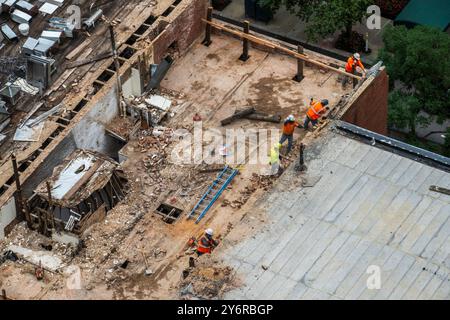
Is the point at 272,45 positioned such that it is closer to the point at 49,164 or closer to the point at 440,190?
the point at 49,164

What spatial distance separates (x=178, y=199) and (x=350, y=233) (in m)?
8.30

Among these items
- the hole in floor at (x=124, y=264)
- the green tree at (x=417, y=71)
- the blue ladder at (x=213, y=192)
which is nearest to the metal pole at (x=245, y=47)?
the blue ladder at (x=213, y=192)

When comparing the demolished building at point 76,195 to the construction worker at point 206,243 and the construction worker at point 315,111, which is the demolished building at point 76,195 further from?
the construction worker at point 315,111

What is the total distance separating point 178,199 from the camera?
6156cm

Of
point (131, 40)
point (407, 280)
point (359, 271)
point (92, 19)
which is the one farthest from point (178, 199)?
point (92, 19)

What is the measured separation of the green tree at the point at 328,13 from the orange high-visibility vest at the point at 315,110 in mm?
14193

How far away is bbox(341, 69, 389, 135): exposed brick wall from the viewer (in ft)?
213

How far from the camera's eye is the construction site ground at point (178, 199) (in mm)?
57719

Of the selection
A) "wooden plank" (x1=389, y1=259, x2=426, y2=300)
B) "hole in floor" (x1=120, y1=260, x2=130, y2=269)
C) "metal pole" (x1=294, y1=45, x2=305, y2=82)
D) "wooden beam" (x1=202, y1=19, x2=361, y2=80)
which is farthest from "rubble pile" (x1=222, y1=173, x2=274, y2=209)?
"wooden plank" (x1=389, y1=259, x2=426, y2=300)

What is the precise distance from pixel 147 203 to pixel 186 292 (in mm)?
7000

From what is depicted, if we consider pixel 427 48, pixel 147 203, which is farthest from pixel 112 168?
pixel 427 48

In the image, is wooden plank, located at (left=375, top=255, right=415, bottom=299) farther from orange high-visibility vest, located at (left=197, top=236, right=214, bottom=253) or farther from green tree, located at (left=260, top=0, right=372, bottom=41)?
green tree, located at (left=260, top=0, right=372, bottom=41)
